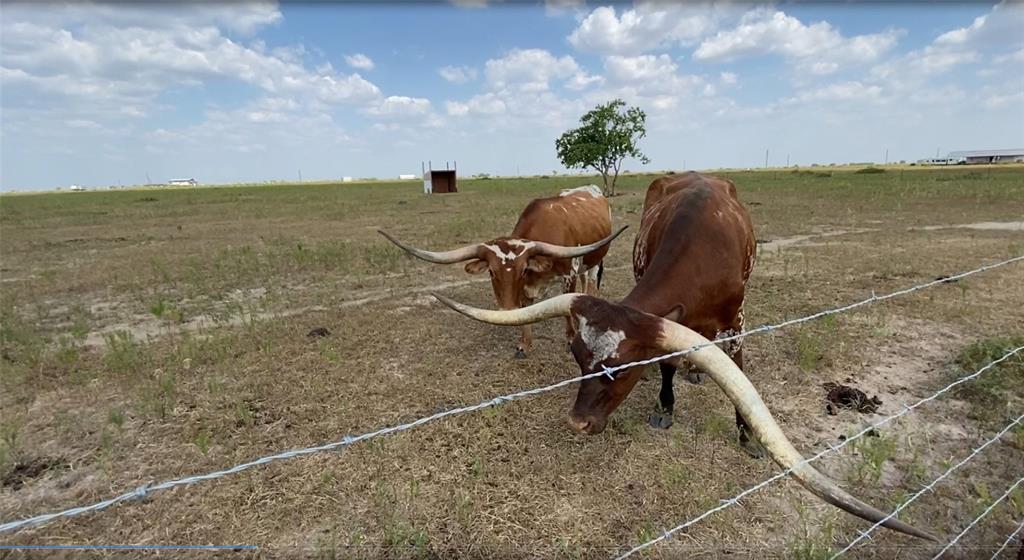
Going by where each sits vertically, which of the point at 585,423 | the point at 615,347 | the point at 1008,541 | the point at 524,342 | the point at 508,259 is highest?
the point at 508,259

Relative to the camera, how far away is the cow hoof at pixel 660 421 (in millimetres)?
3898

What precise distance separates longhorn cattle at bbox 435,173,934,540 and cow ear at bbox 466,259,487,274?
1615 mm

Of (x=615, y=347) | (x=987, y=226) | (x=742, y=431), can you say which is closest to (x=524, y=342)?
(x=742, y=431)

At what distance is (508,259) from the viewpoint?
16.2ft

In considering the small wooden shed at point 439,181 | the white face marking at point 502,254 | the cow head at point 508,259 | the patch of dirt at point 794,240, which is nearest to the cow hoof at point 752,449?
the cow head at point 508,259

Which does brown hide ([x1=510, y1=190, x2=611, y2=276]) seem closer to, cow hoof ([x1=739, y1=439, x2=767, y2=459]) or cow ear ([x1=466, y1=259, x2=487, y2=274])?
cow ear ([x1=466, y1=259, x2=487, y2=274])

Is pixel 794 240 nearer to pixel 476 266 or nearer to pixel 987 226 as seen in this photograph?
pixel 987 226

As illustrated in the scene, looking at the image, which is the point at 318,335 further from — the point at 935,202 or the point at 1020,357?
the point at 935,202

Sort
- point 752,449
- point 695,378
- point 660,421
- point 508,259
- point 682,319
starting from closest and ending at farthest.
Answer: point 682,319 → point 752,449 → point 660,421 → point 695,378 → point 508,259

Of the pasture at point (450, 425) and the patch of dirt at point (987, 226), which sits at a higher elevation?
the patch of dirt at point (987, 226)

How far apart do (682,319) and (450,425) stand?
199 cm

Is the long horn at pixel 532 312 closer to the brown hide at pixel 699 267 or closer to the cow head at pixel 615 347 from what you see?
the cow head at pixel 615 347

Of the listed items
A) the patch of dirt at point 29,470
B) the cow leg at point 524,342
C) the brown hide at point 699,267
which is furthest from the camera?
the cow leg at point 524,342

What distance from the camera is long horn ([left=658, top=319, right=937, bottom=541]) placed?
6.00 feet
